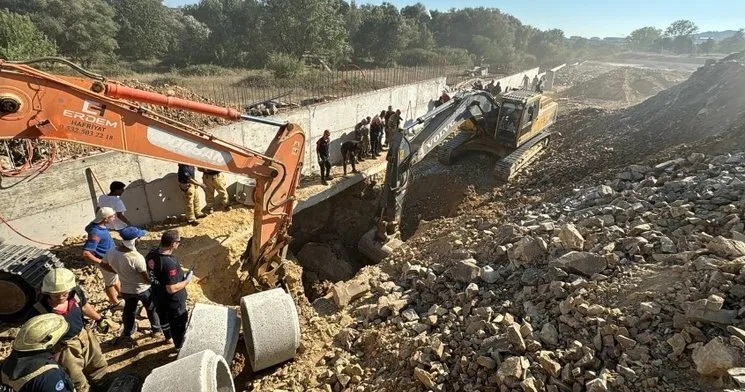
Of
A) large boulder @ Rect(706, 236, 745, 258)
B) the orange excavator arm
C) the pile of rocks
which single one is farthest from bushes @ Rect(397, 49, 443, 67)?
large boulder @ Rect(706, 236, 745, 258)

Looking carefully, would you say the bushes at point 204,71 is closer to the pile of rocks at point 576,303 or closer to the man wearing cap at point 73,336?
the pile of rocks at point 576,303

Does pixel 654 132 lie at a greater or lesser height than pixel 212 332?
greater

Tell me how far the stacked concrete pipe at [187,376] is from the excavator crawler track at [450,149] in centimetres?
869

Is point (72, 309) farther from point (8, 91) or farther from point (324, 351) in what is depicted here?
point (324, 351)

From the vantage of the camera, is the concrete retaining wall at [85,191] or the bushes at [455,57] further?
the bushes at [455,57]

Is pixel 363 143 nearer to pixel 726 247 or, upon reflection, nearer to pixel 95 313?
pixel 95 313

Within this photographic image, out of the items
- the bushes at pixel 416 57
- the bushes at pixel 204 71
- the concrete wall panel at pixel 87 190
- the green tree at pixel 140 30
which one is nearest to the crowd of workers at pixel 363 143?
the concrete wall panel at pixel 87 190

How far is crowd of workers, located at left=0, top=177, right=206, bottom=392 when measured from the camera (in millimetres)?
2936

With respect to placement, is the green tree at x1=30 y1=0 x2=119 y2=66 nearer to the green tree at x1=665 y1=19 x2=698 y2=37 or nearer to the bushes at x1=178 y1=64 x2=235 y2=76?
the bushes at x1=178 y1=64 x2=235 y2=76

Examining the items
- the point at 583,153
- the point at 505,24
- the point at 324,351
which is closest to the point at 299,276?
the point at 324,351

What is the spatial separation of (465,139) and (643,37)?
11059 cm

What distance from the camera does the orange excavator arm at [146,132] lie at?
3.67m

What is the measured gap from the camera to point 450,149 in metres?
11.3

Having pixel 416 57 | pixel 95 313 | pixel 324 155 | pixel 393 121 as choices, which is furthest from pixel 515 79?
pixel 95 313
